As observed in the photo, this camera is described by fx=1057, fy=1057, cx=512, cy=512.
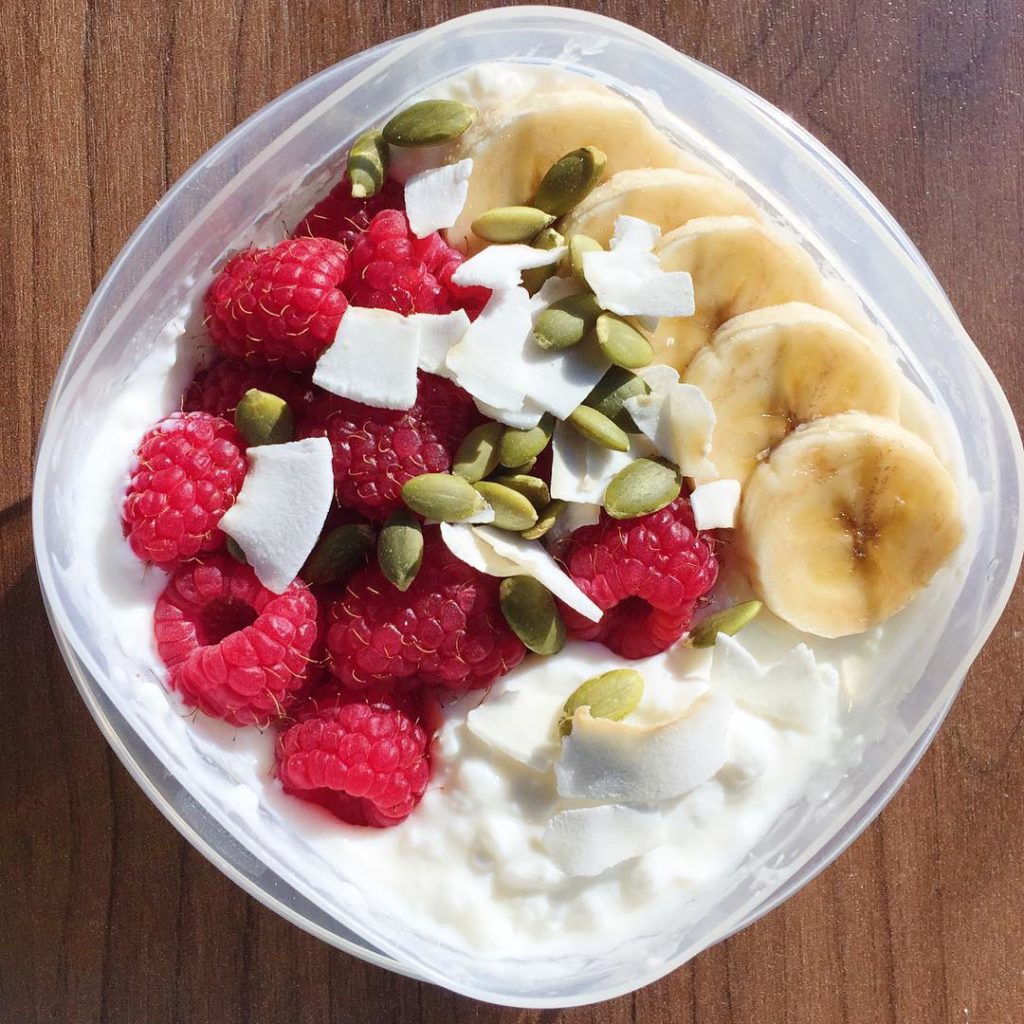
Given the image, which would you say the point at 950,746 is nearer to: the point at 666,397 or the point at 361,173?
the point at 666,397

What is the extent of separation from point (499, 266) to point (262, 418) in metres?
0.26

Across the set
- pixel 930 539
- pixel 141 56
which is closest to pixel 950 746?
pixel 930 539

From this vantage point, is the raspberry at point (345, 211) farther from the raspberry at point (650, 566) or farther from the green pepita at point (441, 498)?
the raspberry at point (650, 566)

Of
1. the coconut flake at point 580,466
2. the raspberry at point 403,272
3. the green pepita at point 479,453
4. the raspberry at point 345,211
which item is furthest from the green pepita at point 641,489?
the raspberry at point 345,211

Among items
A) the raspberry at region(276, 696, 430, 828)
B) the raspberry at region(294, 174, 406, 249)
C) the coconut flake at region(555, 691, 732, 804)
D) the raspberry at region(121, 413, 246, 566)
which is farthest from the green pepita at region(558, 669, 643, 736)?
the raspberry at region(294, 174, 406, 249)

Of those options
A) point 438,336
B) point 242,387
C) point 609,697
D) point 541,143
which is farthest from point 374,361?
point 609,697

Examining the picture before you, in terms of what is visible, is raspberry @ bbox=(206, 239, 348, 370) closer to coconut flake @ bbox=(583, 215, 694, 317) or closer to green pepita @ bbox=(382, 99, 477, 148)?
green pepita @ bbox=(382, 99, 477, 148)

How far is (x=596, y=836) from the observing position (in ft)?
3.15

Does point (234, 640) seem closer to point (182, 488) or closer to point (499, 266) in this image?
point (182, 488)

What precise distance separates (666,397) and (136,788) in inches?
26.5

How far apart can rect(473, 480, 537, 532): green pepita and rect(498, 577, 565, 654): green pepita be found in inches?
2.0

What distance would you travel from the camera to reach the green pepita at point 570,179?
0.98 meters

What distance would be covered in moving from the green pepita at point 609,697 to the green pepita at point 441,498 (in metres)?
0.20

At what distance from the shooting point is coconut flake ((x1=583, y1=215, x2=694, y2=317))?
94 centimetres
